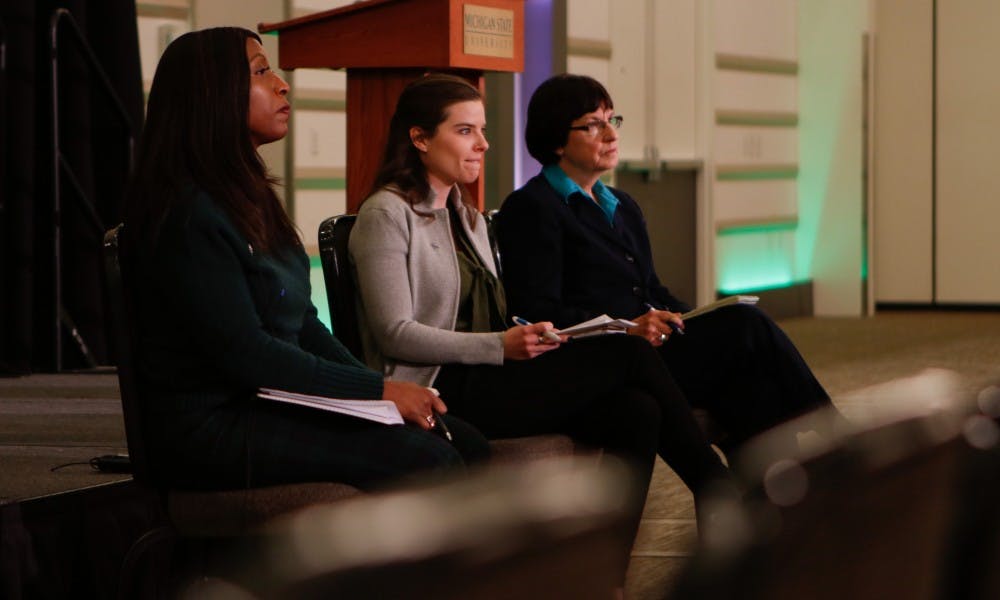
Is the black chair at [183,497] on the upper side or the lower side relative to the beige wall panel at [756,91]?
lower

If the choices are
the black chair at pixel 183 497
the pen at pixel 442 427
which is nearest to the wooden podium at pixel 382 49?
the pen at pixel 442 427

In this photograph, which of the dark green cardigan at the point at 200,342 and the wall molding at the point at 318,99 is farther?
the wall molding at the point at 318,99

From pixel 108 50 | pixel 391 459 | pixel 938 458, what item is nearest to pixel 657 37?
pixel 108 50

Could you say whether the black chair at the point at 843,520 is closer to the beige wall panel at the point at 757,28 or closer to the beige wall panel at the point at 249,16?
the beige wall panel at the point at 249,16

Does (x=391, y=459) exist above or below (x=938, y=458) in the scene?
below

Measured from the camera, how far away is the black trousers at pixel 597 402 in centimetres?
299

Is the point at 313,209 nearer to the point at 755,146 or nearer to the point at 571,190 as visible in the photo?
the point at 571,190

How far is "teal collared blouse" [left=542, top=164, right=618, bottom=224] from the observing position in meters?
3.56

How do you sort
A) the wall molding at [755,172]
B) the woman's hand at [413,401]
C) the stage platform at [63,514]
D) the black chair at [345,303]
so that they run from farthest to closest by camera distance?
the wall molding at [755,172], the black chair at [345,303], the stage platform at [63,514], the woman's hand at [413,401]

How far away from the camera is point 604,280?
3.55m

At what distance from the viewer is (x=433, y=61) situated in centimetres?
350

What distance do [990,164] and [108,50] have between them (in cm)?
666

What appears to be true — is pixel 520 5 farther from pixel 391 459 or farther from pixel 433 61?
pixel 391 459

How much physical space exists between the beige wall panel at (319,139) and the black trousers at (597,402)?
3364 millimetres
